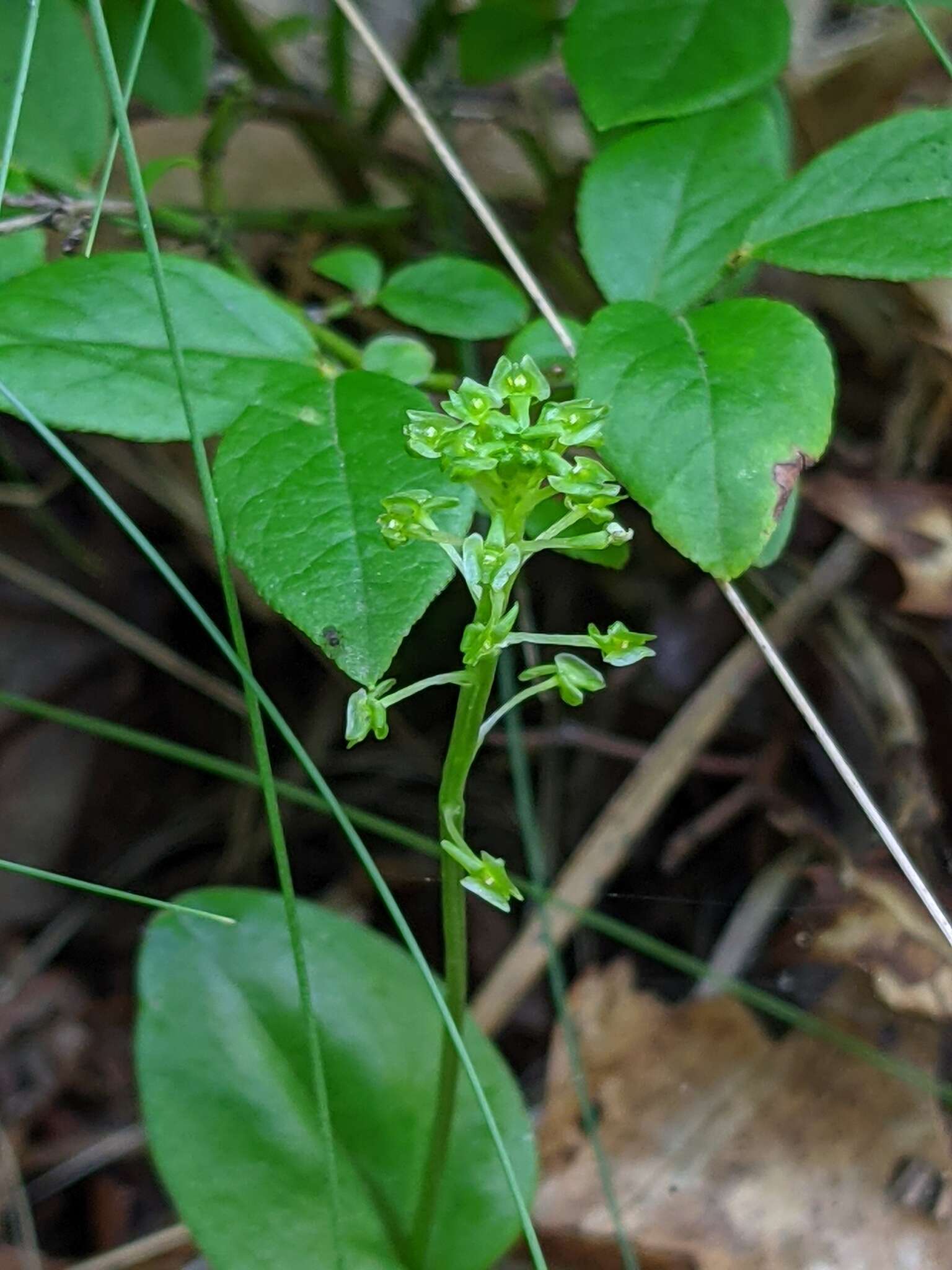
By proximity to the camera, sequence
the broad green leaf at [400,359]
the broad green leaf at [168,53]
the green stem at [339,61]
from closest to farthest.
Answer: the broad green leaf at [400,359] < the broad green leaf at [168,53] < the green stem at [339,61]

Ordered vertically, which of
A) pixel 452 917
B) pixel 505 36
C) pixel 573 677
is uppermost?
pixel 505 36

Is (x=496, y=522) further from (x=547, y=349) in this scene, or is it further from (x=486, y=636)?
(x=547, y=349)

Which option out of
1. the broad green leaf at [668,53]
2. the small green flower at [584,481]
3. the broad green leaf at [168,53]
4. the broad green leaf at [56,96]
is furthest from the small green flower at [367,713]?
the broad green leaf at [168,53]

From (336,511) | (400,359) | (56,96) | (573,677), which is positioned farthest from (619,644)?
(56,96)

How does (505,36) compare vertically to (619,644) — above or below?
above

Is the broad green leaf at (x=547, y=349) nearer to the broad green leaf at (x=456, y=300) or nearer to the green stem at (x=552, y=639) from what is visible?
the broad green leaf at (x=456, y=300)

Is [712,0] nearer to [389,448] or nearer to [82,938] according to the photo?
[389,448]

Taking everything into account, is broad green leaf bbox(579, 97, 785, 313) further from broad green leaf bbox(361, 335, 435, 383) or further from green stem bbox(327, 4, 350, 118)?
green stem bbox(327, 4, 350, 118)

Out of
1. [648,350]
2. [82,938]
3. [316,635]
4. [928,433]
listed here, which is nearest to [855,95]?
[928,433]
